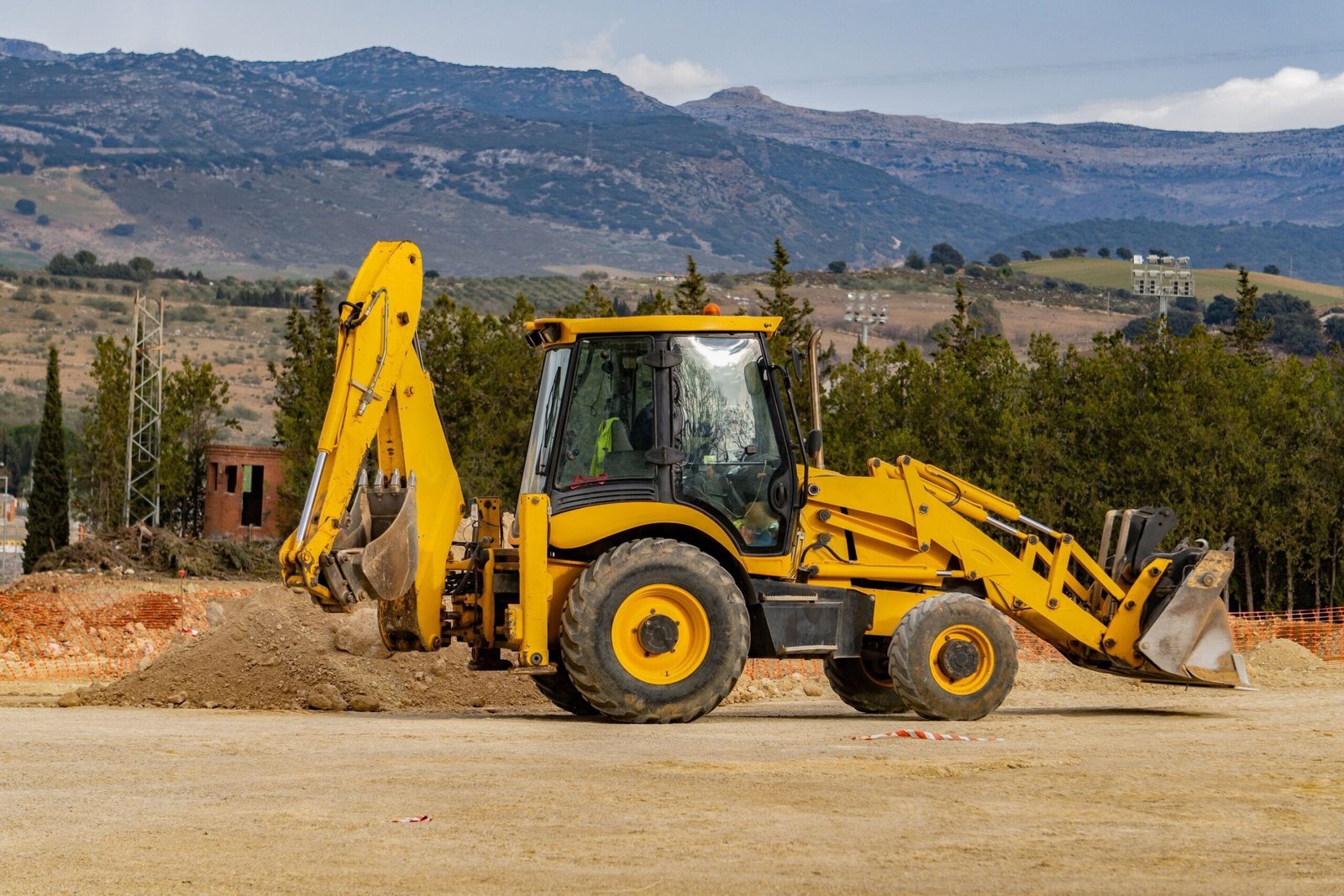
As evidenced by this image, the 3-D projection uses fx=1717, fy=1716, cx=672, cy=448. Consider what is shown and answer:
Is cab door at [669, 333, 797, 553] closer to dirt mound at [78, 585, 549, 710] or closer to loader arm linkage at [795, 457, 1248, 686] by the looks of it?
loader arm linkage at [795, 457, 1248, 686]

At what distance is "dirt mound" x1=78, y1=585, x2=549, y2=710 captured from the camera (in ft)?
57.2

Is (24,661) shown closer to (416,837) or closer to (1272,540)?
(416,837)

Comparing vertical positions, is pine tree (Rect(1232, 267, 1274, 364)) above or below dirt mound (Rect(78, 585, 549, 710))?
above

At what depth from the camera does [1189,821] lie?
9562 millimetres

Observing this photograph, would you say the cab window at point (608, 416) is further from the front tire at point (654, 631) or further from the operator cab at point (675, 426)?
the front tire at point (654, 631)

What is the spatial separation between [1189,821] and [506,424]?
41.4m

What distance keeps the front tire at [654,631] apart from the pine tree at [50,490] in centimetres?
4650

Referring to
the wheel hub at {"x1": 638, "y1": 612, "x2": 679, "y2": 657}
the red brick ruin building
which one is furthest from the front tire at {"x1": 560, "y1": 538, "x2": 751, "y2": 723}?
the red brick ruin building

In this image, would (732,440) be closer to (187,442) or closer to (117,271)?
(187,442)

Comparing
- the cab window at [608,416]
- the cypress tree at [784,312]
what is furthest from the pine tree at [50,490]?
the cab window at [608,416]

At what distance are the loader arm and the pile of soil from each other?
3728cm

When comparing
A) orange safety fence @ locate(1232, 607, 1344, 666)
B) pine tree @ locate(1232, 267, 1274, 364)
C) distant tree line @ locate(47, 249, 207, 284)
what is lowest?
orange safety fence @ locate(1232, 607, 1344, 666)

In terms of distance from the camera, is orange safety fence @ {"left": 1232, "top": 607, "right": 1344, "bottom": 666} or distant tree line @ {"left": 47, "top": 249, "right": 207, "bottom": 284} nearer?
orange safety fence @ {"left": 1232, "top": 607, "right": 1344, "bottom": 666}

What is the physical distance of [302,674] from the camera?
17.8m
